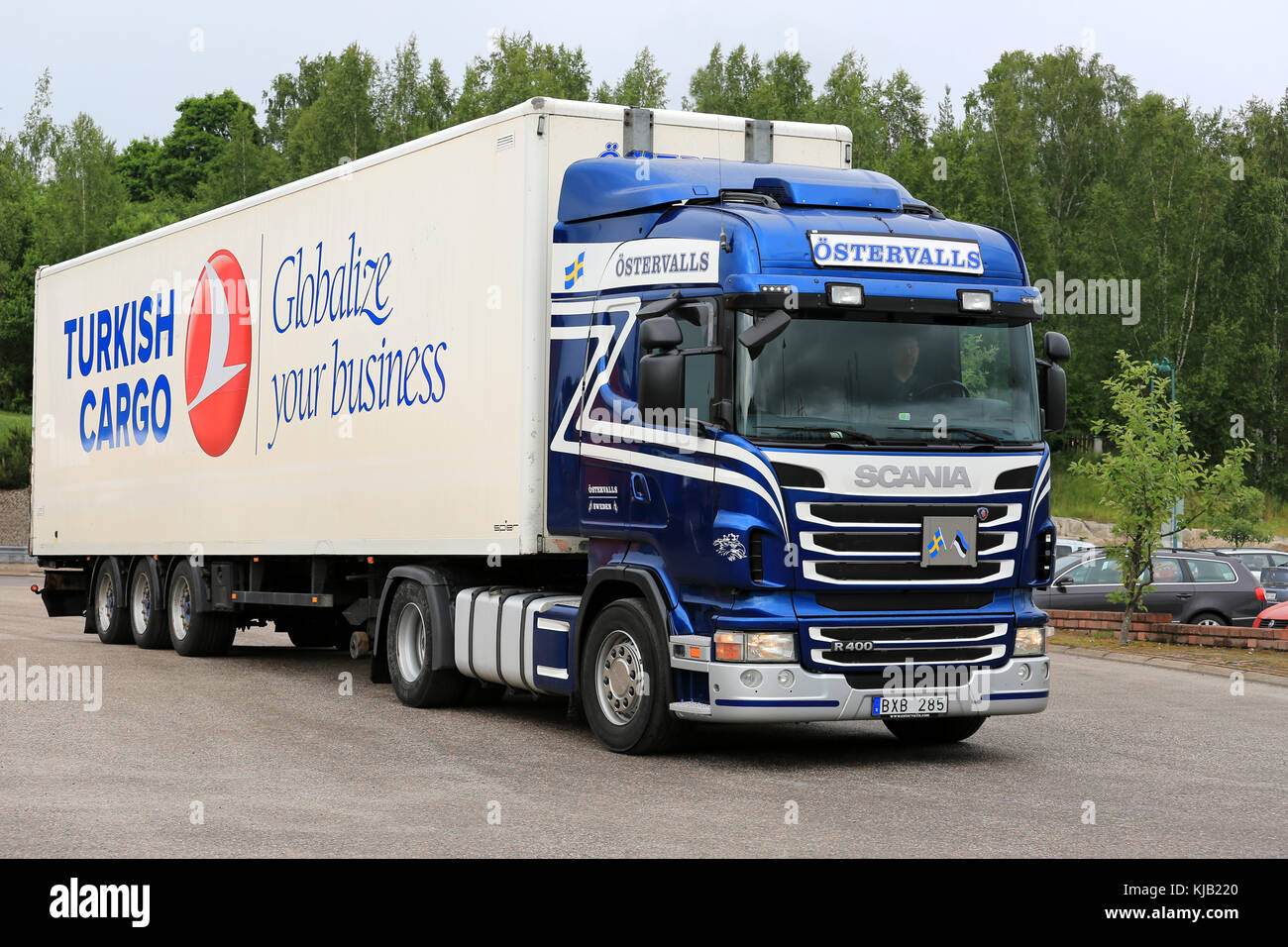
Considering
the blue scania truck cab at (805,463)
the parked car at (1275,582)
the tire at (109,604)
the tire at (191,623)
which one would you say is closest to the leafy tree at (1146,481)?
the parked car at (1275,582)

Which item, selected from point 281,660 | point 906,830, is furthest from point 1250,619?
point 906,830

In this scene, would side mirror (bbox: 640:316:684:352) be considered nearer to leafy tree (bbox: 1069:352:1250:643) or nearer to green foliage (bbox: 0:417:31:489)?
leafy tree (bbox: 1069:352:1250:643)

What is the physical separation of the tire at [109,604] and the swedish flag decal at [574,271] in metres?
10.0

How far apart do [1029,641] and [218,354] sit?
927cm

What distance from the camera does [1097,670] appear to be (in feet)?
59.4

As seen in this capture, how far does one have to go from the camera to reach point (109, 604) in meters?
20.0

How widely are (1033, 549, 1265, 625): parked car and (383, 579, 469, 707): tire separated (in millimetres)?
13243

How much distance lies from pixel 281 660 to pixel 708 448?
367 inches

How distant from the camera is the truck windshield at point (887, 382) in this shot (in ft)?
32.9

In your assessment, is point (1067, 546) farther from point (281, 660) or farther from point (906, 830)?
point (906, 830)

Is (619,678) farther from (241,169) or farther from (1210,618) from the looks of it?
(241,169)

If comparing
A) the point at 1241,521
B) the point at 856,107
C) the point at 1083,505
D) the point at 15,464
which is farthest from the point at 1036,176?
the point at 15,464

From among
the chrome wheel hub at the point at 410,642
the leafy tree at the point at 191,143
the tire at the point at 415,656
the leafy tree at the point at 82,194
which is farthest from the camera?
the leafy tree at the point at 191,143

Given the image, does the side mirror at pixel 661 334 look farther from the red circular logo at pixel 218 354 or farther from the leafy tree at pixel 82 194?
the leafy tree at pixel 82 194
